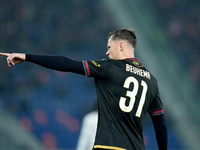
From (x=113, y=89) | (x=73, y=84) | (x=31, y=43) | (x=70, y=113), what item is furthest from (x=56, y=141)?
(x=113, y=89)

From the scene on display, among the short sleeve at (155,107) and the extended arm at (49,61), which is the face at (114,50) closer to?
the extended arm at (49,61)

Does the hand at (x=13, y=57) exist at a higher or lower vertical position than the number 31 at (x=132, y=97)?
higher

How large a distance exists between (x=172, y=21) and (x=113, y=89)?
807 cm

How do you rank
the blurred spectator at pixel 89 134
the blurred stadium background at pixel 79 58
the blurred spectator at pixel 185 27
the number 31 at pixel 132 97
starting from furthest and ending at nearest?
the blurred spectator at pixel 185 27, the blurred stadium background at pixel 79 58, the blurred spectator at pixel 89 134, the number 31 at pixel 132 97

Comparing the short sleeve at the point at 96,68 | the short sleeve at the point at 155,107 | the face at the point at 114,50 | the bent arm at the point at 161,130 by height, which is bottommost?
the bent arm at the point at 161,130

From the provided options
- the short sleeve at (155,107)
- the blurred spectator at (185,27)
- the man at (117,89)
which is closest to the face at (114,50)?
the man at (117,89)

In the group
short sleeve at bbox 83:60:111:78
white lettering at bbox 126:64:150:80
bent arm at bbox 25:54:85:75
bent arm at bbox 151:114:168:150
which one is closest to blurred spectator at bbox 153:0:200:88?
bent arm at bbox 151:114:168:150

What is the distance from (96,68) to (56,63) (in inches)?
12.1

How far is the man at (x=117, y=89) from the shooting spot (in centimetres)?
236

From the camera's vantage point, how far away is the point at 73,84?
9.23m

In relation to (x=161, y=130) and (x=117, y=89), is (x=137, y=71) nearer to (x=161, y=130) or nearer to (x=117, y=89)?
(x=117, y=89)

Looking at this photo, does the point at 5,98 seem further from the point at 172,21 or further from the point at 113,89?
the point at 113,89

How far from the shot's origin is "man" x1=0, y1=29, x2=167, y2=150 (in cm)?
236

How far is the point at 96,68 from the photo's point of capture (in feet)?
7.94
